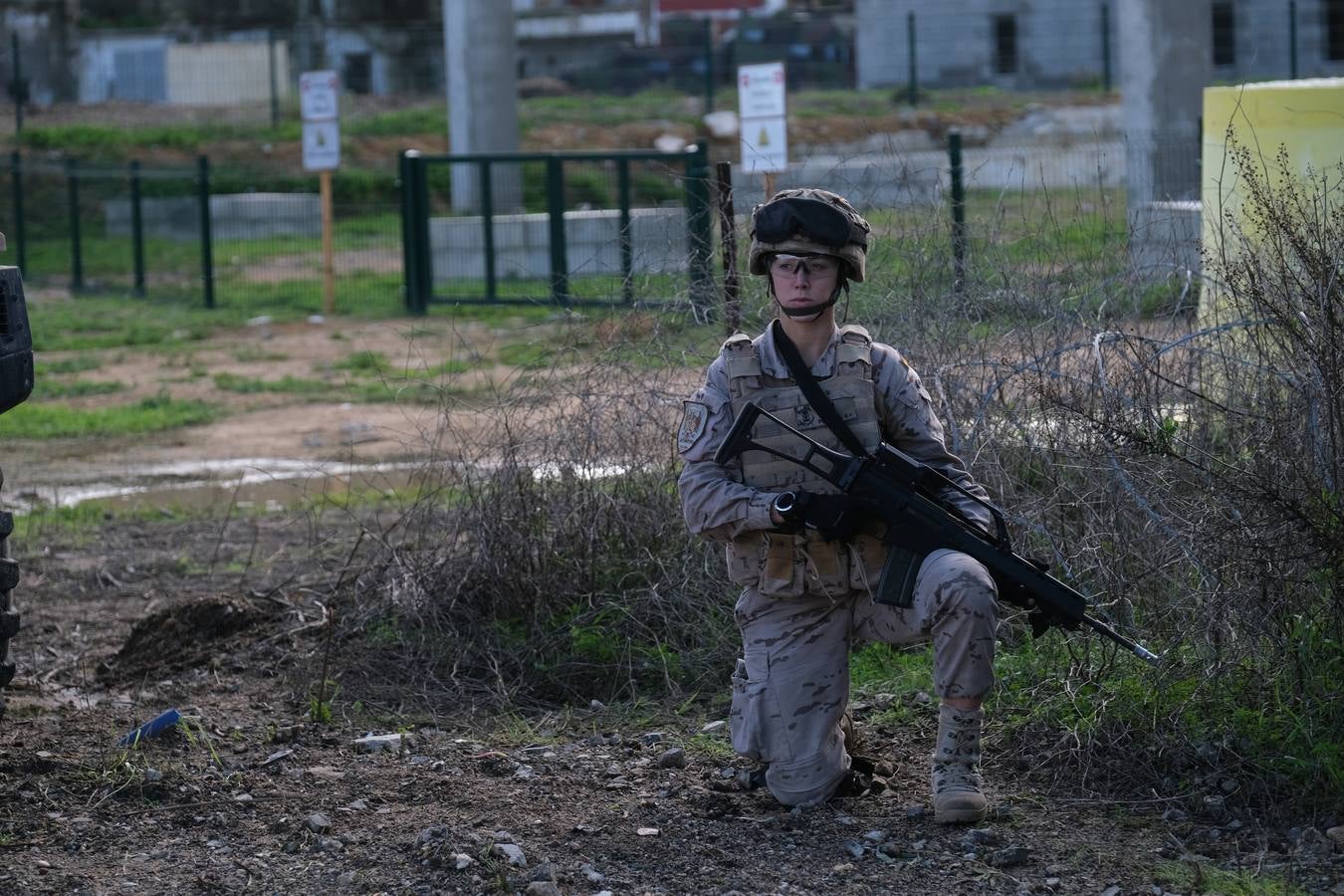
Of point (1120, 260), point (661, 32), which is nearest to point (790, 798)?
point (1120, 260)

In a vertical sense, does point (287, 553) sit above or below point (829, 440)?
below

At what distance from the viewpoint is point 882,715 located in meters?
4.73

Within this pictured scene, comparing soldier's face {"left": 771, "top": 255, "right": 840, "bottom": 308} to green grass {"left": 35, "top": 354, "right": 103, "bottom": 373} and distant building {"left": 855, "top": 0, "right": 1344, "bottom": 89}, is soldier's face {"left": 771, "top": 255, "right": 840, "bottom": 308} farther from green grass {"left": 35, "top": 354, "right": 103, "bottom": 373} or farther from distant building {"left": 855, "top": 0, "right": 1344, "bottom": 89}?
distant building {"left": 855, "top": 0, "right": 1344, "bottom": 89}

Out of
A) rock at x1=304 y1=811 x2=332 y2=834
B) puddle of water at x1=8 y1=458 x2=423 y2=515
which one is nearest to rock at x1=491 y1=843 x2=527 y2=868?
rock at x1=304 y1=811 x2=332 y2=834

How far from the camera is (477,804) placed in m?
4.21

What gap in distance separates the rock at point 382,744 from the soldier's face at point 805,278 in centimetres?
172

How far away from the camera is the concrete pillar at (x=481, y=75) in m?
19.3

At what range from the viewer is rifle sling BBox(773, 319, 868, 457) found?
3.93 m

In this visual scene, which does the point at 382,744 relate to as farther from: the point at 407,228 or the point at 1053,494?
the point at 407,228

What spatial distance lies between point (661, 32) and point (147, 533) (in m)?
38.5

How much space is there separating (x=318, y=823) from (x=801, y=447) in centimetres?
147

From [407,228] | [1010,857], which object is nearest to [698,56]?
[407,228]

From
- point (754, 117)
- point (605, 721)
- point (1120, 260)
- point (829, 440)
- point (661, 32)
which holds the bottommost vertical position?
point (605, 721)

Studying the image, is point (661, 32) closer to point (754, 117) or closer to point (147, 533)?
point (754, 117)
